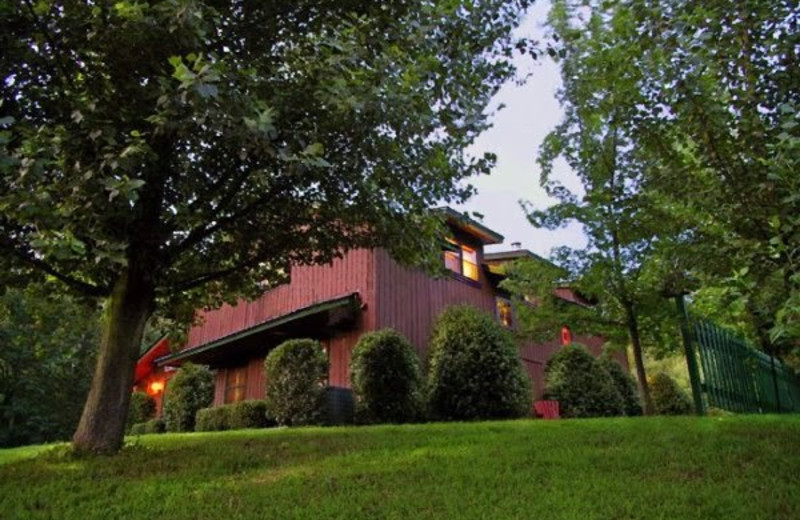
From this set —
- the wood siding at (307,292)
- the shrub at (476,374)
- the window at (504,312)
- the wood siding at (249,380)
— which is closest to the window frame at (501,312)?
the window at (504,312)

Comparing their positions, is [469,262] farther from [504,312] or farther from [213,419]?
[213,419]

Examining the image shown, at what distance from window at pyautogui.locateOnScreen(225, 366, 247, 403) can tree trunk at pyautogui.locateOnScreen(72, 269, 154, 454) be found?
34.3 feet

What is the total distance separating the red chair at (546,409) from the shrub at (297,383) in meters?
6.54

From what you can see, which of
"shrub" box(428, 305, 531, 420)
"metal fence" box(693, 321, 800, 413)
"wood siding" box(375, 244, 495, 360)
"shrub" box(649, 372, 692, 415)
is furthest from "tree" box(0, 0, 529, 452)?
"shrub" box(649, 372, 692, 415)

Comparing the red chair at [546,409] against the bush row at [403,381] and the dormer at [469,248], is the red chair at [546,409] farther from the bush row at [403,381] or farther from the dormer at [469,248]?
the dormer at [469,248]

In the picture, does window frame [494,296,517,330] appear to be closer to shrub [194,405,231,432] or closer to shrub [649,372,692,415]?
shrub [649,372,692,415]

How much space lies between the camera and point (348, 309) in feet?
49.1

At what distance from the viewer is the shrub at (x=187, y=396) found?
18203mm

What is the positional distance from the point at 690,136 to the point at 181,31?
458cm

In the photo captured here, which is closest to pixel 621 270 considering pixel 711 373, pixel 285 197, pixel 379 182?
pixel 711 373

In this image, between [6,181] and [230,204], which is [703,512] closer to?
[6,181]

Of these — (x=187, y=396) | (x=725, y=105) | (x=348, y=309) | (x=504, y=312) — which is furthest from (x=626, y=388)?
(x=725, y=105)

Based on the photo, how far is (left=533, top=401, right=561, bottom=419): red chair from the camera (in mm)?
17153

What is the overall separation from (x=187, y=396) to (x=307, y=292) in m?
4.97
